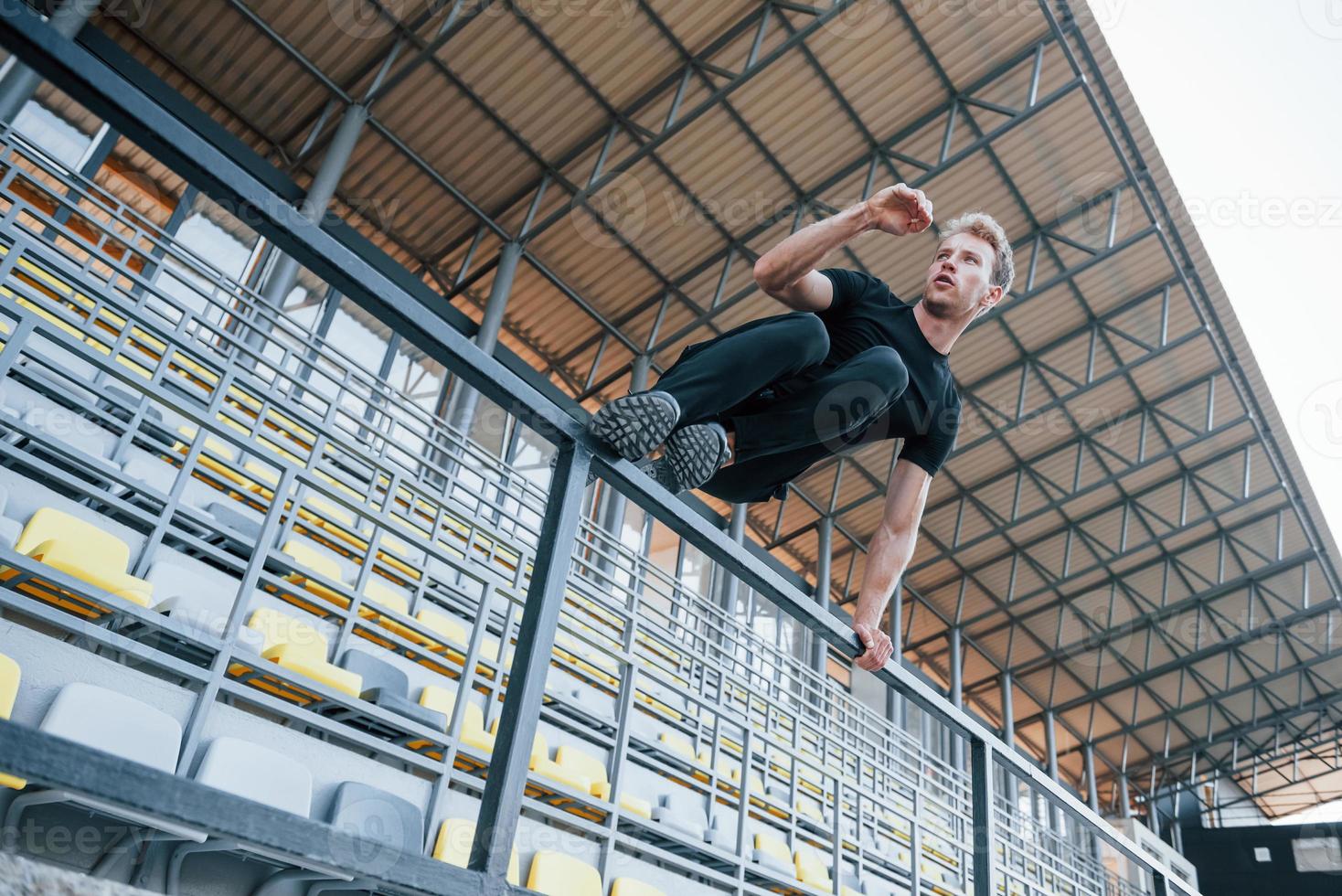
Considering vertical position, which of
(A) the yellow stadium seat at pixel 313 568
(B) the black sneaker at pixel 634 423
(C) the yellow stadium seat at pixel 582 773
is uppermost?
(A) the yellow stadium seat at pixel 313 568

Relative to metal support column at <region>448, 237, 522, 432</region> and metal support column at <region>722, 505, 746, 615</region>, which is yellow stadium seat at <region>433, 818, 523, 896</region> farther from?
metal support column at <region>722, 505, 746, 615</region>

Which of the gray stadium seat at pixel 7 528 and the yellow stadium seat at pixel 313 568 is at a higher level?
the yellow stadium seat at pixel 313 568

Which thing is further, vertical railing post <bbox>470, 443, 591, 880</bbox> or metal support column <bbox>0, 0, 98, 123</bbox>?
metal support column <bbox>0, 0, 98, 123</bbox>

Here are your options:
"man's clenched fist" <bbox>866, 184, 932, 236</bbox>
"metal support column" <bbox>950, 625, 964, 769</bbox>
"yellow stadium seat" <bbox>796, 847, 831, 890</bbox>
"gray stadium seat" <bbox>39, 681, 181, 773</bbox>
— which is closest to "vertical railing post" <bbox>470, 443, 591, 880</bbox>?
"man's clenched fist" <bbox>866, 184, 932, 236</bbox>

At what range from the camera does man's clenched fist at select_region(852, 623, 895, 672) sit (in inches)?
76.3

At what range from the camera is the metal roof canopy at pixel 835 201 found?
838cm

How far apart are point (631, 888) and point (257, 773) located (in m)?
1.59

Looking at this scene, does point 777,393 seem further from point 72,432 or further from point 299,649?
point 72,432

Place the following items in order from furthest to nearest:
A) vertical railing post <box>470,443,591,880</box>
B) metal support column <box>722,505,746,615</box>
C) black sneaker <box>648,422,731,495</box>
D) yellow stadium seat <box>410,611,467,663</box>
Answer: metal support column <box>722,505,746,615</box> < yellow stadium seat <box>410,611,467,663</box> < black sneaker <box>648,422,731,495</box> < vertical railing post <box>470,443,591,880</box>

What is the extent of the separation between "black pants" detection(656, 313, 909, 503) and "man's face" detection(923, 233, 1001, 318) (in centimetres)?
34

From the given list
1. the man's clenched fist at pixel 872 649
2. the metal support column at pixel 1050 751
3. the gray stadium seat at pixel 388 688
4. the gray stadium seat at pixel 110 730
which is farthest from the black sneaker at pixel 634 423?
the metal support column at pixel 1050 751

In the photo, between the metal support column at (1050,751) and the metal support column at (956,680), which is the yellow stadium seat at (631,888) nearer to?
the metal support column at (956,680)

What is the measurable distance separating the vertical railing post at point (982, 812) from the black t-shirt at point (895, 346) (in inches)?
24.7

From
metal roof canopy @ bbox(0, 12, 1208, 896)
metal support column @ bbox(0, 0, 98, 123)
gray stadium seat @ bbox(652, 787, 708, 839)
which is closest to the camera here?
metal roof canopy @ bbox(0, 12, 1208, 896)
